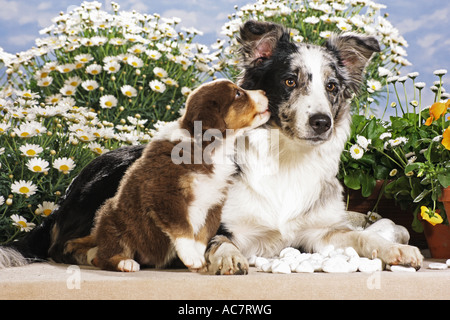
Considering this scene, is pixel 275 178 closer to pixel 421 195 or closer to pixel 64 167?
pixel 421 195

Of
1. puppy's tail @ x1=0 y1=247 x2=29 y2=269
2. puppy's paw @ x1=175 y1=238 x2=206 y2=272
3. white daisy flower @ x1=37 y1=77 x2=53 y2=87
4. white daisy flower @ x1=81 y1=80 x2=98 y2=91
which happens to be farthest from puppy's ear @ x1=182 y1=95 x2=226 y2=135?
white daisy flower @ x1=37 y1=77 x2=53 y2=87

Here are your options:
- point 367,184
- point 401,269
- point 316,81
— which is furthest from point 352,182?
point 401,269

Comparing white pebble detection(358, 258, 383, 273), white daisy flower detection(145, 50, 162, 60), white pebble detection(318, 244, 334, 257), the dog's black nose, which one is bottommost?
white pebble detection(358, 258, 383, 273)

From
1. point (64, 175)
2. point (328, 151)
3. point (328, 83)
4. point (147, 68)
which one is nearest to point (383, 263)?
point (328, 151)

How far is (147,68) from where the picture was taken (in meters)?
5.01

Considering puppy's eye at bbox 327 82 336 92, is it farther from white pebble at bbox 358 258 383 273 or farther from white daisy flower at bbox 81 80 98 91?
white daisy flower at bbox 81 80 98 91

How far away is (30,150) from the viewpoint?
345cm

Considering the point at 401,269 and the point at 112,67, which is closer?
the point at 401,269

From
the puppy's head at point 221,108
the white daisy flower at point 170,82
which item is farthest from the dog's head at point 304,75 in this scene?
the white daisy flower at point 170,82

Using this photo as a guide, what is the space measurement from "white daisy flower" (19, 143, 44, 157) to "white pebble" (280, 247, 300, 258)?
1.70m

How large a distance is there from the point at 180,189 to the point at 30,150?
1.56m

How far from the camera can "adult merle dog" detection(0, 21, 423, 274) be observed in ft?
9.20

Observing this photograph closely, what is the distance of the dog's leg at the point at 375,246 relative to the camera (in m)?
2.50

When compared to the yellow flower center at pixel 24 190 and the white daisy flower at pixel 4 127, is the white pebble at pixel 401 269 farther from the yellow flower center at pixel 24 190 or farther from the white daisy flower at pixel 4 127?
the white daisy flower at pixel 4 127
